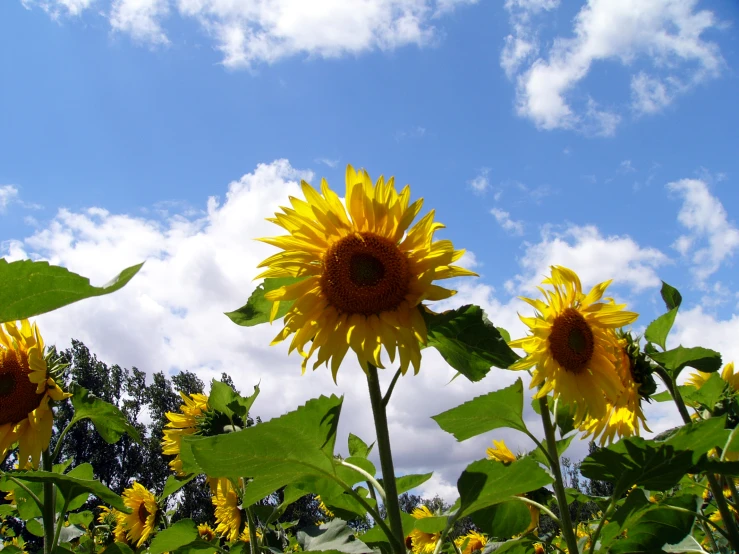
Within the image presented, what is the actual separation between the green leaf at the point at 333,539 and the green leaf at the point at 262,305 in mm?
920

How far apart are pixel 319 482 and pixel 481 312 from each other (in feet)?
2.53

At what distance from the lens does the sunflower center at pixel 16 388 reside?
263cm

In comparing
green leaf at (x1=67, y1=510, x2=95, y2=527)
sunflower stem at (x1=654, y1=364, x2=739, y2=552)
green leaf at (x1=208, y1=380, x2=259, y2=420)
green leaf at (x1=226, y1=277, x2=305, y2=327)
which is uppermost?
green leaf at (x1=208, y1=380, x2=259, y2=420)

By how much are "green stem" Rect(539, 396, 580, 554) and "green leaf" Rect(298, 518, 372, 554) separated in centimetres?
70

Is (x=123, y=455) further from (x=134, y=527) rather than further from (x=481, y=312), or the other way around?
(x=481, y=312)

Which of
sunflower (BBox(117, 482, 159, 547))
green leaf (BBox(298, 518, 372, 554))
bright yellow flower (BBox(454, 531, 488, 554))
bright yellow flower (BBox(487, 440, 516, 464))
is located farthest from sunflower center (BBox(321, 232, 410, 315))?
sunflower (BBox(117, 482, 159, 547))

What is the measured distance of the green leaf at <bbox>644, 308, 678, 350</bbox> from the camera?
232 cm

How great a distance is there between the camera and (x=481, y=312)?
5.90 feet

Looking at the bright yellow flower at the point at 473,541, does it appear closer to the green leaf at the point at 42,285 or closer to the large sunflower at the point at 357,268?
the large sunflower at the point at 357,268

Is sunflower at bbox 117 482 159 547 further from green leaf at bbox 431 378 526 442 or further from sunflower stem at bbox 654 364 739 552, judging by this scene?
sunflower stem at bbox 654 364 739 552

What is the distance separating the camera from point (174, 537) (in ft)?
9.67

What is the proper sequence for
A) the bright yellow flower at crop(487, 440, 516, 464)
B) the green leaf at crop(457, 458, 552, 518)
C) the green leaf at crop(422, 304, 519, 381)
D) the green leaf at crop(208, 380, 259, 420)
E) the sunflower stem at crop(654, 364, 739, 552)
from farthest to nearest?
the bright yellow flower at crop(487, 440, 516, 464)
the green leaf at crop(208, 380, 259, 420)
the sunflower stem at crop(654, 364, 739, 552)
the green leaf at crop(422, 304, 519, 381)
the green leaf at crop(457, 458, 552, 518)

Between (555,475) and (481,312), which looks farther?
(555,475)

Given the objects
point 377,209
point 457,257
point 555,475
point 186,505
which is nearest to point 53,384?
point 377,209
